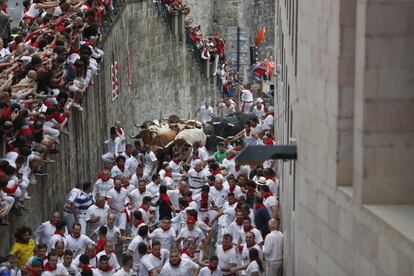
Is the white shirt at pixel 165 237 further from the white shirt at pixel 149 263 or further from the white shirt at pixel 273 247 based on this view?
the white shirt at pixel 273 247

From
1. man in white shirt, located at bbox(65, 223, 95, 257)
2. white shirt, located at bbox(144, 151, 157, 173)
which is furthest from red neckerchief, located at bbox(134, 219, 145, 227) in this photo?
white shirt, located at bbox(144, 151, 157, 173)

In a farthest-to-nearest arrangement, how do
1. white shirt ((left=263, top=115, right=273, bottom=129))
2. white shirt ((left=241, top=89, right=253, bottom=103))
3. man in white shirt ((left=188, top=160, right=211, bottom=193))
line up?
white shirt ((left=241, top=89, right=253, bottom=103))
white shirt ((left=263, top=115, right=273, bottom=129))
man in white shirt ((left=188, top=160, right=211, bottom=193))

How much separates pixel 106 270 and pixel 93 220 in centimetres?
358

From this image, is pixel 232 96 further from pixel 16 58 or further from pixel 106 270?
pixel 106 270

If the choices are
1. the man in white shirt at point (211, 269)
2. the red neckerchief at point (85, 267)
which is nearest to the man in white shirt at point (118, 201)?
the man in white shirt at point (211, 269)

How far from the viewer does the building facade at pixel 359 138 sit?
12.4 m

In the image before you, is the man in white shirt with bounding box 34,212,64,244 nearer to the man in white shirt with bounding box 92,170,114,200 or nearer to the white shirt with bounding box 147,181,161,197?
the man in white shirt with bounding box 92,170,114,200

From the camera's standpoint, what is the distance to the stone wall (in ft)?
75.3

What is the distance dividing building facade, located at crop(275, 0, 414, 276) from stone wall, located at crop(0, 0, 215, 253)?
6.19 metres

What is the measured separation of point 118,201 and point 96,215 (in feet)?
3.46

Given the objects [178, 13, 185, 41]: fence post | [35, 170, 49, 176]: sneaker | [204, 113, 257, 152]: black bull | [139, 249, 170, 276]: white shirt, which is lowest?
[204, 113, 257, 152]: black bull

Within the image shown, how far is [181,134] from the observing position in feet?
98.4

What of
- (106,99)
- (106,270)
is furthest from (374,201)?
(106,99)

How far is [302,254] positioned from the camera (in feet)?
51.5
